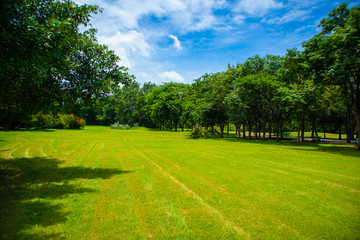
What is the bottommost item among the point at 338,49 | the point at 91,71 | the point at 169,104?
the point at 91,71

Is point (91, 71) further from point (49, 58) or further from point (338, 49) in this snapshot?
point (338, 49)

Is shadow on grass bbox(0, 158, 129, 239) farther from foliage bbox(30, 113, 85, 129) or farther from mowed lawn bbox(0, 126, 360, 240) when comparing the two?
foliage bbox(30, 113, 85, 129)

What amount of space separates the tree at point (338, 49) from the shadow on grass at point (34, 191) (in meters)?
20.1

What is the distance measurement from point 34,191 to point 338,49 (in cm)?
2394

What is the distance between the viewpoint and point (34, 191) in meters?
6.59

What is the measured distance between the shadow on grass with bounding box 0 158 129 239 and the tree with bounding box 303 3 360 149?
20.1 meters

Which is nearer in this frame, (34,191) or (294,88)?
(34,191)

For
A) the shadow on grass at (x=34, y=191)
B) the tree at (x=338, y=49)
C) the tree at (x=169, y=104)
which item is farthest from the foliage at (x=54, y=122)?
the tree at (x=338, y=49)

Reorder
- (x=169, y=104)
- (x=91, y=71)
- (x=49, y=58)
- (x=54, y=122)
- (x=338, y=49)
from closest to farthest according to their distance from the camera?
1. (x=49, y=58)
2. (x=91, y=71)
3. (x=338, y=49)
4. (x=54, y=122)
5. (x=169, y=104)

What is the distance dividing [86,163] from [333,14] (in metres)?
26.6

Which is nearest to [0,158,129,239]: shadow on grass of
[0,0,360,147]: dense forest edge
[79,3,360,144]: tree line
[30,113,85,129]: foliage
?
[0,0,360,147]: dense forest edge

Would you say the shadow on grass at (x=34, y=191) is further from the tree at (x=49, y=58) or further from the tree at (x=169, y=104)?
the tree at (x=169, y=104)

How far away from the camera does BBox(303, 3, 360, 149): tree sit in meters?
15.6

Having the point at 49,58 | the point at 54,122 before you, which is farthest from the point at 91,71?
the point at 54,122
